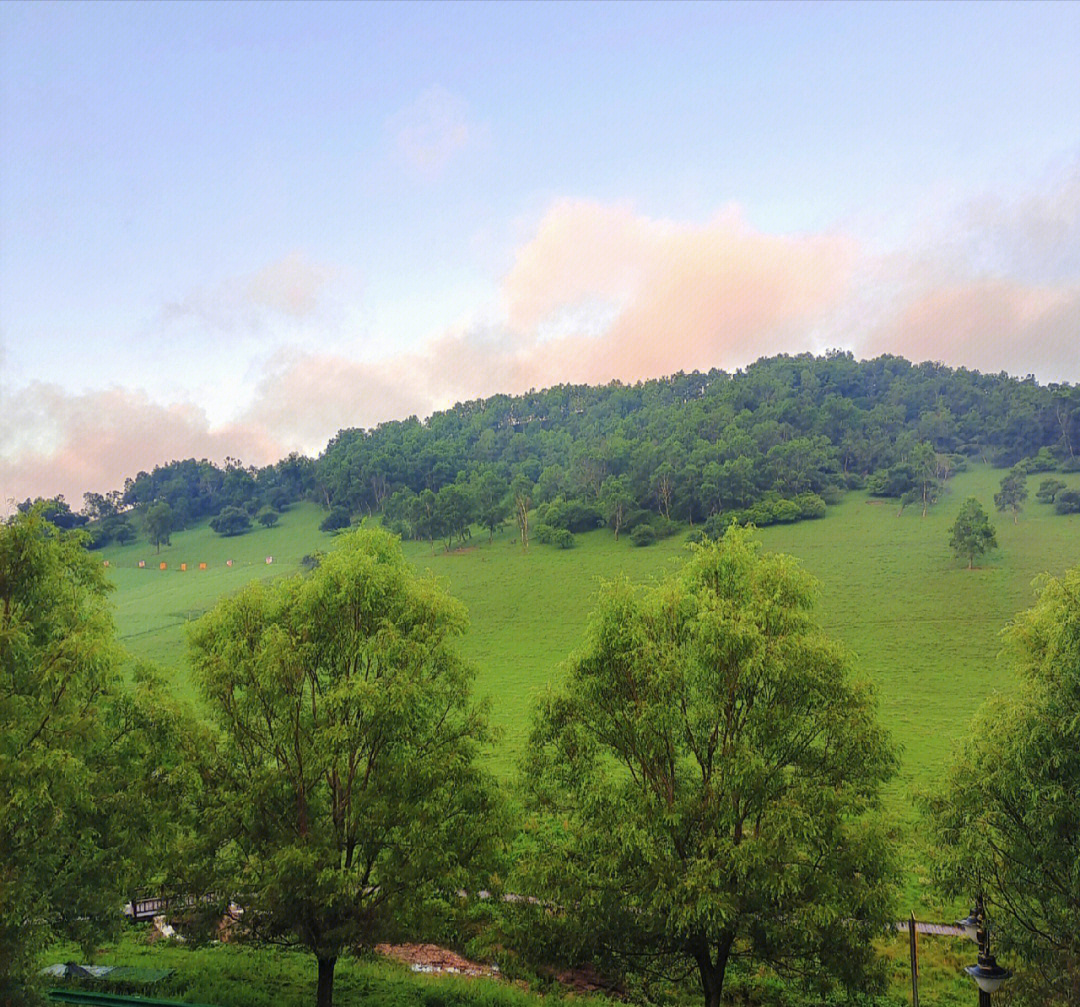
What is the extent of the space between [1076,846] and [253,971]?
62.2 feet

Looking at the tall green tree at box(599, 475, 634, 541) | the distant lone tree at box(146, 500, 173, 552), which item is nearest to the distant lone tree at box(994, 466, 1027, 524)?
the tall green tree at box(599, 475, 634, 541)

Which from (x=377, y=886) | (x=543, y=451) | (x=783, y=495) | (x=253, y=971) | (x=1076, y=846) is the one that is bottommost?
(x=253, y=971)

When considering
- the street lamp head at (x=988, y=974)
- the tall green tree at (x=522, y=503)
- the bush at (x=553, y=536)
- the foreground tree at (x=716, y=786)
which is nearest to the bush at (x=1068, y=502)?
the bush at (x=553, y=536)

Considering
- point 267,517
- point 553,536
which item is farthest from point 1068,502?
point 267,517

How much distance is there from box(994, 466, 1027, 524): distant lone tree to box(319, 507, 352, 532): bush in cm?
10287

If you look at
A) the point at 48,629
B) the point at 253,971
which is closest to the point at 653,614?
the point at 48,629

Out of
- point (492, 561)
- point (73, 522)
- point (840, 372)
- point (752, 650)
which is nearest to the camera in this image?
point (752, 650)

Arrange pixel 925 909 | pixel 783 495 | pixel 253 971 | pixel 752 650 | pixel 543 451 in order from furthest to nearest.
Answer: pixel 543 451, pixel 783 495, pixel 925 909, pixel 253 971, pixel 752 650

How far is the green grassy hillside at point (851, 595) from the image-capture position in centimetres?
5431

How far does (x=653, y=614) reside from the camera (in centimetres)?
1648

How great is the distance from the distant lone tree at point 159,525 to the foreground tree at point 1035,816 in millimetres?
144085

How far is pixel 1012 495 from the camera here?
328 feet

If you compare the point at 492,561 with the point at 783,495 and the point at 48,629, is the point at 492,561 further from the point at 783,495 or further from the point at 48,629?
the point at 48,629

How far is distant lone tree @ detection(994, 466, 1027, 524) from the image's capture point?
99750 millimetres
